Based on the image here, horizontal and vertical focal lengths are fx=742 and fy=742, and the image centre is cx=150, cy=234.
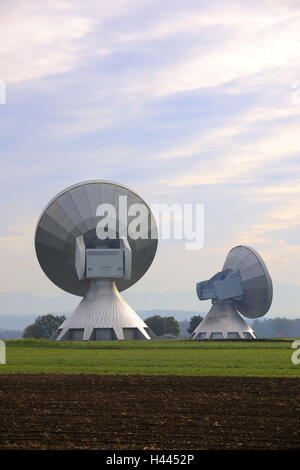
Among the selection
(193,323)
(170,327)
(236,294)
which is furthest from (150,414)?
(170,327)

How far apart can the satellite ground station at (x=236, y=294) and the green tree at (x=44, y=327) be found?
2518 inches

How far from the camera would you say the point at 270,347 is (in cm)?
6391

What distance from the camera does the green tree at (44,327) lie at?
16025cm

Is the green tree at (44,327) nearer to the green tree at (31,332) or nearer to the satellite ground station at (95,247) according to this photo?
the green tree at (31,332)

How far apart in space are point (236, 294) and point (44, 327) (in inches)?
2982

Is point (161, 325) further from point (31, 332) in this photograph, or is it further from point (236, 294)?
point (236, 294)

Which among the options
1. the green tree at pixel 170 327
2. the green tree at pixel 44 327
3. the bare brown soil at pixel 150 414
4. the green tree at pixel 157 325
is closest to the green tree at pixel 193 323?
the green tree at pixel 157 325

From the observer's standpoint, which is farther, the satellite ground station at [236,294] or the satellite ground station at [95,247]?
the satellite ground station at [236,294]

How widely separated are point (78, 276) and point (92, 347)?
1395cm

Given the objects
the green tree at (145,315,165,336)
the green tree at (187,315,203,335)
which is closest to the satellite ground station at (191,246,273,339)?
the green tree at (187,315,203,335)

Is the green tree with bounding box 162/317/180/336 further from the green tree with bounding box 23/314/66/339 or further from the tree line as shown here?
the green tree with bounding box 23/314/66/339

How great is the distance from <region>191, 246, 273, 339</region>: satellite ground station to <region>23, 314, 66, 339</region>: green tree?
210ft

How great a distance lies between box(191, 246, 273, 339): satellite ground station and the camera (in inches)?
3644
